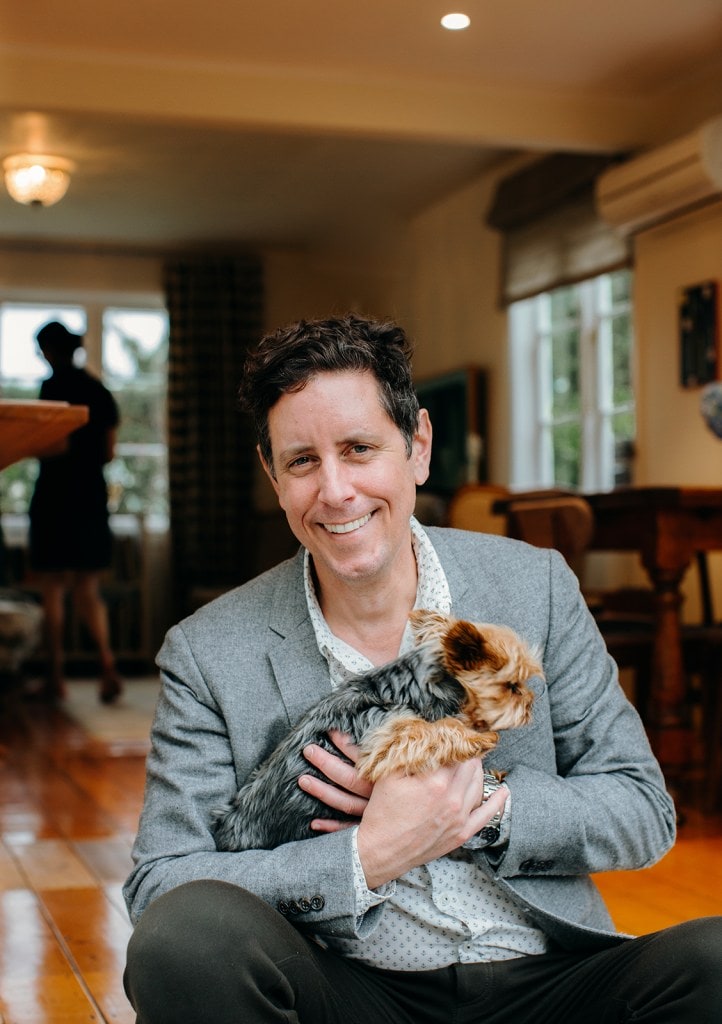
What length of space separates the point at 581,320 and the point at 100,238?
148 inches

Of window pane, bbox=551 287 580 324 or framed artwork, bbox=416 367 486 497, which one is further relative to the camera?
framed artwork, bbox=416 367 486 497

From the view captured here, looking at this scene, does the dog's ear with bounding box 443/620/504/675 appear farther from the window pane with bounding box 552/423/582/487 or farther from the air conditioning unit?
the window pane with bounding box 552/423/582/487

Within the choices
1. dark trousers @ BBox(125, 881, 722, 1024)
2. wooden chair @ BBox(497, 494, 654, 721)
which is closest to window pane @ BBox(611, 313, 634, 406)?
wooden chair @ BBox(497, 494, 654, 721)

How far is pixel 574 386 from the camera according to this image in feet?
21.5

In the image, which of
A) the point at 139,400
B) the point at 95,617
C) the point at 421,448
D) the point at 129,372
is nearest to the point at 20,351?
the point at 129,372

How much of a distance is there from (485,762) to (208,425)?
7.46m

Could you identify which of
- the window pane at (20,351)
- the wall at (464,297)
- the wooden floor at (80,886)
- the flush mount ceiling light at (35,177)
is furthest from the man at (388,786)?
the window pane at (20,351)

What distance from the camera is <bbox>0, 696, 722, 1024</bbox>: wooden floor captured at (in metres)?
2.23

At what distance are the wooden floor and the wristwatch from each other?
0.98 meters

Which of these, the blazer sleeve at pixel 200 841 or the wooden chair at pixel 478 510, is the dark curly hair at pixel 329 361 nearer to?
the blazer sleeve at pixel 200 841

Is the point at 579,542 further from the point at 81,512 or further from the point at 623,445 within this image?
the point at 81,512

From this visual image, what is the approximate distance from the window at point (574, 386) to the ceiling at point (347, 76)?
89cm

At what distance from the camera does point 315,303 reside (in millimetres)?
9266

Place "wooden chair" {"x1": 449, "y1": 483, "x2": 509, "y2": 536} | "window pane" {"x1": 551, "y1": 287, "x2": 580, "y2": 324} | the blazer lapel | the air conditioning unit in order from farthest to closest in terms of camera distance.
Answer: "window pane" {"x1": 551, "y1": 287, "x2": 580, "y2": 324}
the air conditioning unit
"wooden chair" {"x1": 449, "y1": 483, "x2": 509, "y2": 536}
the blazer lapel
